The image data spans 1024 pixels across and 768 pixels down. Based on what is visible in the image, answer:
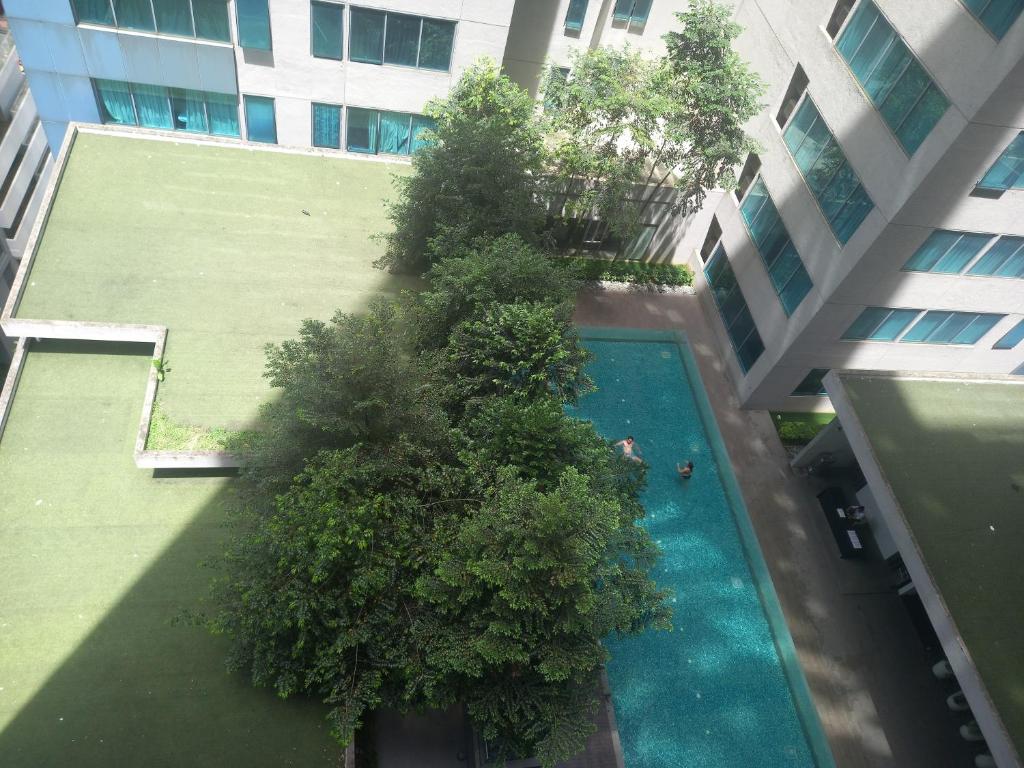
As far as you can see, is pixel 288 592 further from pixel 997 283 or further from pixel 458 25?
pixel 997 283

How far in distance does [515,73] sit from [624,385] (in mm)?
14068

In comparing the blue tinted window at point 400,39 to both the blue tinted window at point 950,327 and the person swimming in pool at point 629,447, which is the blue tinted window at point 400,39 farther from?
the blue tinted window at point 950,327

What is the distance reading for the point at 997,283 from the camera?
22375 mm

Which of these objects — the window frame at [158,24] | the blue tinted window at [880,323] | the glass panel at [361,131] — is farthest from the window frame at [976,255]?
the window frame at [158,24]

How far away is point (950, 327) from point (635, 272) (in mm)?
12318

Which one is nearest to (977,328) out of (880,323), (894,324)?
(894,324)

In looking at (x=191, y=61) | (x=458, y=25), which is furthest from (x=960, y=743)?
(x=191, y=61)

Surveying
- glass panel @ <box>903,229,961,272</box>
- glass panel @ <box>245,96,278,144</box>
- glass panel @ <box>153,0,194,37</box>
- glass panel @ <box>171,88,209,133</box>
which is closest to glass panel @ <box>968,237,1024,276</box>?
glass panel @ <box>903,229,961,272</box>

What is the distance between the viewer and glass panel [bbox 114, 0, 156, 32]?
824 inches

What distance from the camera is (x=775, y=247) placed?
81.4 feet

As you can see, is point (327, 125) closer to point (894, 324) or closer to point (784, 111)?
point (784, 111)

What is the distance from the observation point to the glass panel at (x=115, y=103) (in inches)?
907

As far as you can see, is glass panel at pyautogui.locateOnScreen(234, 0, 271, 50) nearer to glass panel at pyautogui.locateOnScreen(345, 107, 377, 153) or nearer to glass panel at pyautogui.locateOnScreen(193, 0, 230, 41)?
glass panel at pyautogui.locateOnScreen(193, 0, 230, 41)

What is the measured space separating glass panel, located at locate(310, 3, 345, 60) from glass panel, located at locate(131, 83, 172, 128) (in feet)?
19.2
